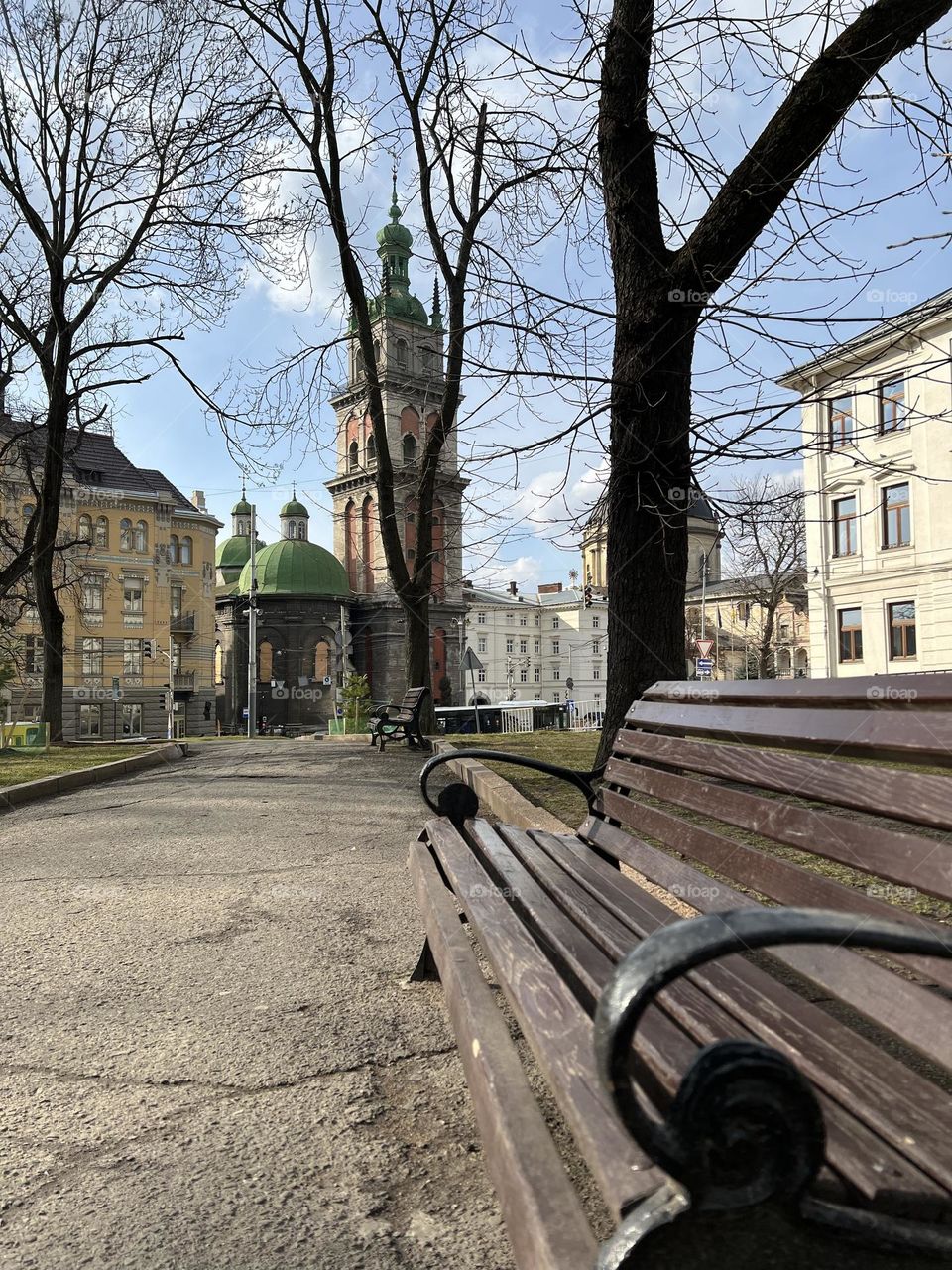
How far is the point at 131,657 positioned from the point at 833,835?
53.8 metres

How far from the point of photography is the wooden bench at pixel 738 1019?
3.43ft

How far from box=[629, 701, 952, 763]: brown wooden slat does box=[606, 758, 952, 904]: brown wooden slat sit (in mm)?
145

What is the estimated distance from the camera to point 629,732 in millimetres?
3383

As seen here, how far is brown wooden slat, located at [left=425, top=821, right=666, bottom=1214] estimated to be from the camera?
3.63 feet

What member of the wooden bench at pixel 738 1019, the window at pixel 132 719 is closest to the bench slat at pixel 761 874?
the wooden bench at pixel 738 1019

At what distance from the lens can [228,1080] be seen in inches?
91.9

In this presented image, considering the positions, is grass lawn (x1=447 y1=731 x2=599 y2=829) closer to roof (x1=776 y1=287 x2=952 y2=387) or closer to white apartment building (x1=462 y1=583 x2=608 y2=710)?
roof (x1=776 y1=287 x2=952 y2=387)

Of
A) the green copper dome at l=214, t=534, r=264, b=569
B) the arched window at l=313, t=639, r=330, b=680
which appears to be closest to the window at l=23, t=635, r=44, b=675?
the arched window at l=313, t=639, r=330, b=680

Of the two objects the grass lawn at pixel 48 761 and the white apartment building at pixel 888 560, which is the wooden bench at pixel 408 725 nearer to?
the grass lawn at pixel 48 761

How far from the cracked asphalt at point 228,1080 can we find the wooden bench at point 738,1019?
1.10 feet

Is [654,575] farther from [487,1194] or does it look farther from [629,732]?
[487,1194]

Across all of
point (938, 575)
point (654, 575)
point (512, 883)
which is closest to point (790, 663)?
point (938, 575)

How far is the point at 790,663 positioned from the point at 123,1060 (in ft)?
169

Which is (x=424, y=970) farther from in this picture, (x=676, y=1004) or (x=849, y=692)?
(x=849, y=692)
